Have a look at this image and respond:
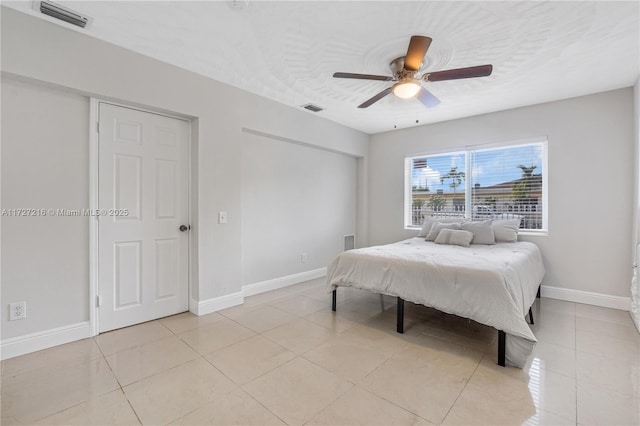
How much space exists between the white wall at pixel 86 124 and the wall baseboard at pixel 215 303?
64mm

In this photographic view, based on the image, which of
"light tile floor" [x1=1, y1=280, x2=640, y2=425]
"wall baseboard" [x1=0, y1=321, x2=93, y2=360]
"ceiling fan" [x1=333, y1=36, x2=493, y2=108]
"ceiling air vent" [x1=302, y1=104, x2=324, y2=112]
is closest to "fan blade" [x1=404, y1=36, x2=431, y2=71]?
"ceiling fan" [x1=333, y1=36, x2=493, y2=108]

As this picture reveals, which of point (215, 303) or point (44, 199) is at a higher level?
point (44, 199)

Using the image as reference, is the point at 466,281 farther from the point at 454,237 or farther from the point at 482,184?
the point at 482,184

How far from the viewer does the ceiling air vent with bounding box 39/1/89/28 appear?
2.07m

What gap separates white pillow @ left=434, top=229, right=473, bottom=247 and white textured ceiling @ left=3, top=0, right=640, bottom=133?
173 cm

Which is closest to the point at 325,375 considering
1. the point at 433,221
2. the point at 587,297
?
the point at 433,221

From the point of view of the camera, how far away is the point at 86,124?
256cm

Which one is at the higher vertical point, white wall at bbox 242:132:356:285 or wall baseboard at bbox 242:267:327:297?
white wall at bbox 242:132:356:285

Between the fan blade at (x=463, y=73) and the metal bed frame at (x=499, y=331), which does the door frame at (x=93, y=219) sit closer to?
the metal bed frame at (x=499, y=331)

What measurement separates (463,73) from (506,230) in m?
2.49

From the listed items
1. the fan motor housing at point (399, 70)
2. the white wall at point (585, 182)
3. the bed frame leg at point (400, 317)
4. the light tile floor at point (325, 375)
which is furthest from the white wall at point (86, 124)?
the white wall at point (585, 182)

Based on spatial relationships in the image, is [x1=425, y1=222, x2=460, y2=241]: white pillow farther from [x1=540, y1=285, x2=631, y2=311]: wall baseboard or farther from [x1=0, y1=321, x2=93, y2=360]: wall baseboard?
[x1=0, y1=321, x2=93, y2=360]: wall baseboard

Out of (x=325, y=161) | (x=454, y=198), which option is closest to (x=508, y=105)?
(x=454, y=198)

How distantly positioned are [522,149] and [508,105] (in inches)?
25.7
